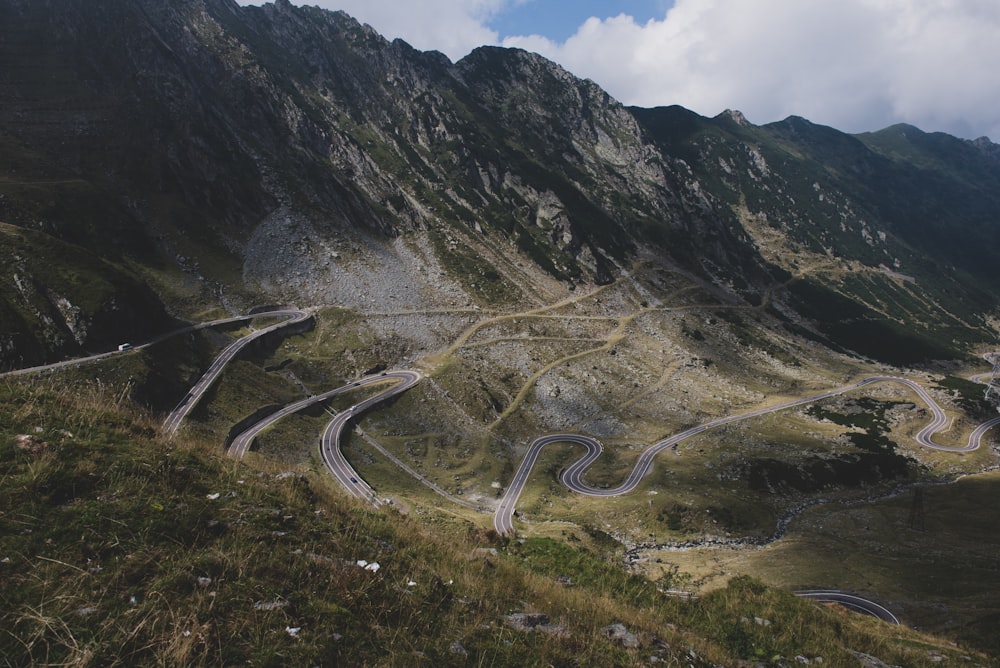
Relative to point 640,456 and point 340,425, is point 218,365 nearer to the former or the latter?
point 340,425

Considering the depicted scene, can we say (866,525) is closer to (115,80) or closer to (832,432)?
(832,432)

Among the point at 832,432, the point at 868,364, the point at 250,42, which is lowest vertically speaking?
the point at 832,432

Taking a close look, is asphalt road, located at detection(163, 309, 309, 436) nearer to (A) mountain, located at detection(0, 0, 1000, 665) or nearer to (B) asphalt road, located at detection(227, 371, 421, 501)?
(A) mountain, located at detection(0, 0, 1000, 665)

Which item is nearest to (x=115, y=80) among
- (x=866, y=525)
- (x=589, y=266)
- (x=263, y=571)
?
(x=589, y=266)

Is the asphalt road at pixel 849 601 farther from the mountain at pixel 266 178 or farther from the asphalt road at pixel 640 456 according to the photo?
the mountain at pixel 266 178

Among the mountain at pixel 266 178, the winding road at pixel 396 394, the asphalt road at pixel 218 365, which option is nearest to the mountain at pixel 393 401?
the mountain at pixel 266 178

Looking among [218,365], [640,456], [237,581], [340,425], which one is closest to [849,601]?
[640,456]

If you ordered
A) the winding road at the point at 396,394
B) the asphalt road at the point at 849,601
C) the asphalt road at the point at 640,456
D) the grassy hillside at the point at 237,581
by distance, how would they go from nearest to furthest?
1. the grassy hillside at the point at 237,581
2. the asphalt road at the point at 849,601
3. the winding road at the point at 396,394
4. the asphalt road at the point at 640,456

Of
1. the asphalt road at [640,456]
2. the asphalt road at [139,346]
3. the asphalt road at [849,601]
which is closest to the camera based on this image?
the asphalt road at [849,601]
